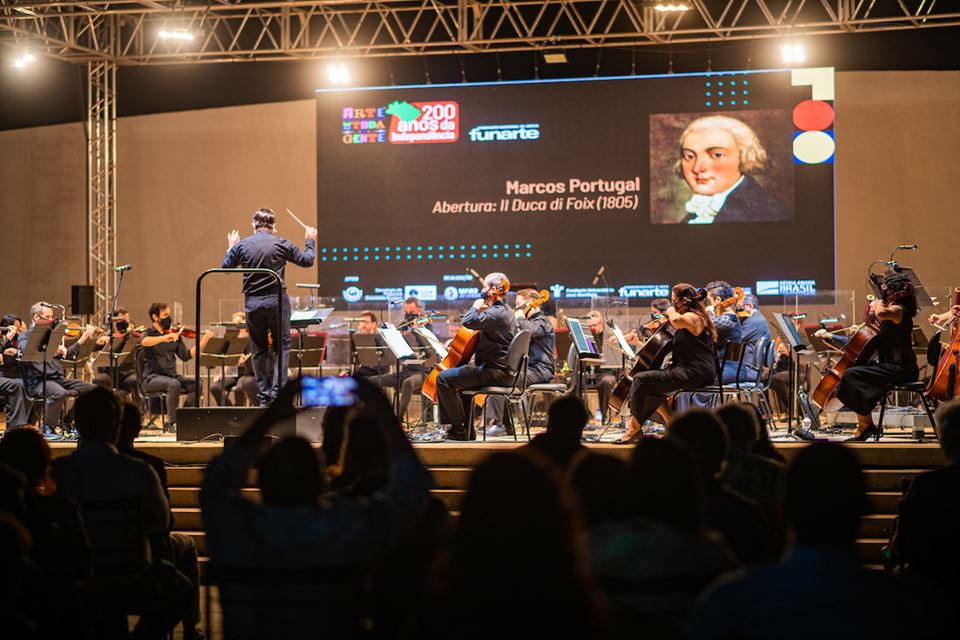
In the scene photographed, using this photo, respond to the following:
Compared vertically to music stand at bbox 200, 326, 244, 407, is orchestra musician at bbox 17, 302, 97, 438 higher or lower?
lower

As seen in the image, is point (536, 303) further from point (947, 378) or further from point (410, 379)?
point (947, 378)

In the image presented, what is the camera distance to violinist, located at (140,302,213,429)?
1110cm

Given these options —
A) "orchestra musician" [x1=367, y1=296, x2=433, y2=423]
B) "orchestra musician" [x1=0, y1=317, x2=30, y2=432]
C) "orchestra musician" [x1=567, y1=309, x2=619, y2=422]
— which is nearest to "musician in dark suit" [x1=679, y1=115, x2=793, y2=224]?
"orchestra musician" [x1=567, y1=309, x2=619, y2=422]

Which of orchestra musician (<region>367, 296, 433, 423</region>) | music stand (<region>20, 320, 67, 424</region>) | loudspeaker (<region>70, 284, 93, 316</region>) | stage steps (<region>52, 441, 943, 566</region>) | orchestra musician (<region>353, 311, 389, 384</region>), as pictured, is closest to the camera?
stage steps (<region>52, 441, 943, 566</region>)

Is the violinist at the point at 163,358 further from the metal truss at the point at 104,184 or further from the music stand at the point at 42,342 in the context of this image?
the metal truss at the point at 104,184

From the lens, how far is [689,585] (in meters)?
2.47

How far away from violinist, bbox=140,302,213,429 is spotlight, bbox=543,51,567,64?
615 centimetres

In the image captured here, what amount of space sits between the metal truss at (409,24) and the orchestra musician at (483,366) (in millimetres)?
5723

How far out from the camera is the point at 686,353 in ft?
25.8

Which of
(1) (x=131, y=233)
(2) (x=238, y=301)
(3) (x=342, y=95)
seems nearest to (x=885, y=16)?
(3) (x=342, y=95)

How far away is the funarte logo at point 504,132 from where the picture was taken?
561 inches

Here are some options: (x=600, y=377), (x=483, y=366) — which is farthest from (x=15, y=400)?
(x=600, y=377)

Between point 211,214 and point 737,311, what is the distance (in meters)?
8.50

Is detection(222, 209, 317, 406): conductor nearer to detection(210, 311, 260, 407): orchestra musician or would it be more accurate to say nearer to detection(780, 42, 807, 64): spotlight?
detection(210, 311, 260, 407): orchestra musician
